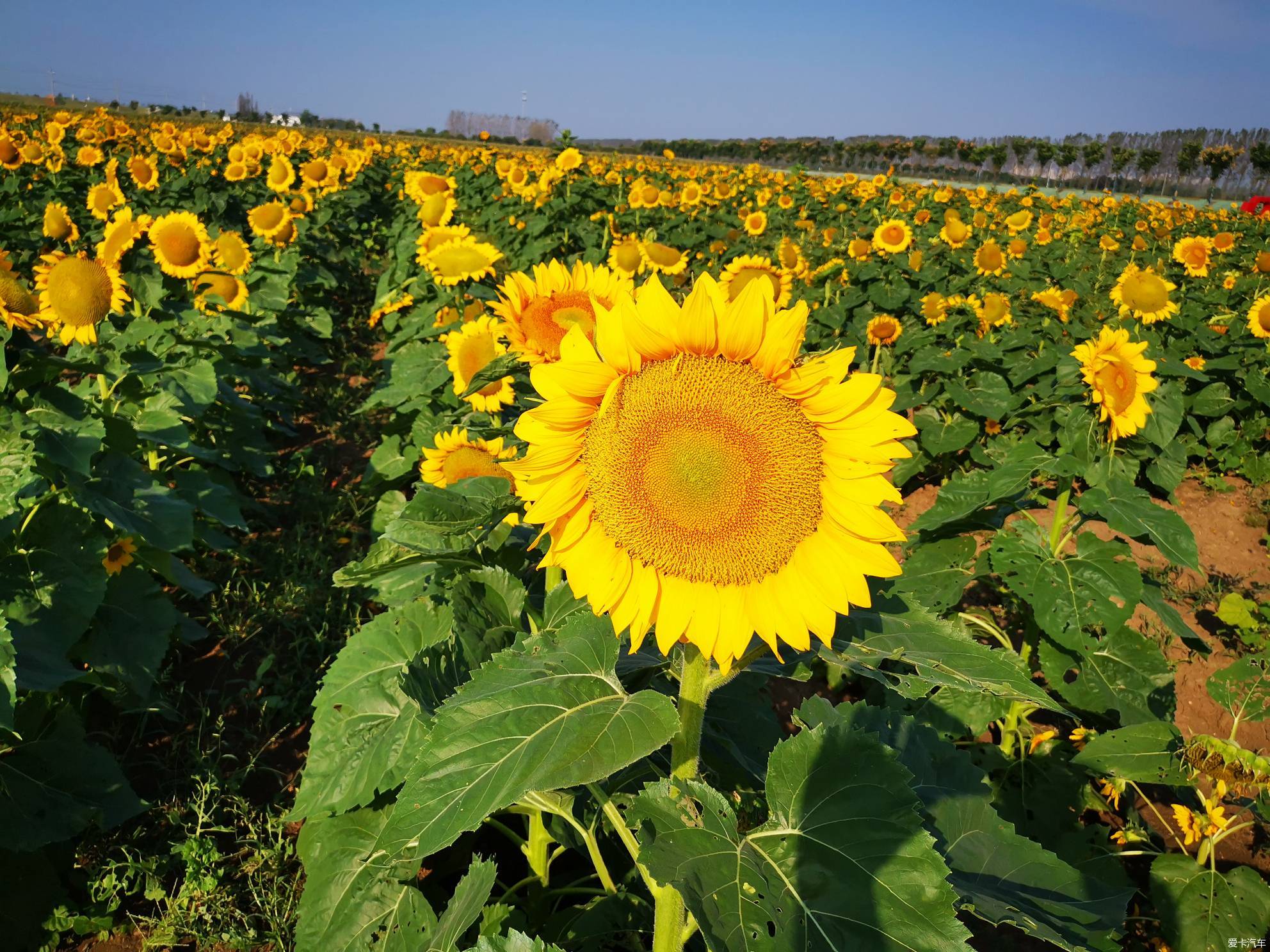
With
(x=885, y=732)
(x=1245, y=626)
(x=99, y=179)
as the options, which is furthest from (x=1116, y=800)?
(x=99, y=179)

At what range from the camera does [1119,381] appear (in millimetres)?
3320

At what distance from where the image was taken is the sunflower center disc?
1269 mm

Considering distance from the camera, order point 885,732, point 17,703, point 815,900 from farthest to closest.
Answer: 1. point 17,703
2. point 885,732
3. point 815,900

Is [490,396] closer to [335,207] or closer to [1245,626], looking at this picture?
[1245,626]

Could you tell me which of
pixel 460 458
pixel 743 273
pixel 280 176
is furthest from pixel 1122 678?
pixel 280 176

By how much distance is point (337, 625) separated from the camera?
441cm

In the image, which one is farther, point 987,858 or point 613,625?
point 987,858

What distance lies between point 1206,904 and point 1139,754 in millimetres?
462

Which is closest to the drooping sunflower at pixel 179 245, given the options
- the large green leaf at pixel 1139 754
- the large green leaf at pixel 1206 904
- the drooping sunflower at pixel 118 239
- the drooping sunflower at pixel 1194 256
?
the drooping sunflower at pixel 118 239

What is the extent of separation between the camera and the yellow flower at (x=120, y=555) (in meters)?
3.61

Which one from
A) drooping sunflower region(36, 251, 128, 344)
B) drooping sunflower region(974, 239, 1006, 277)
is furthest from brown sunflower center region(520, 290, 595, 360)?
drooping sunflower region(974, 239, 1006, 277)

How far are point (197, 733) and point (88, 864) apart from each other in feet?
2.50

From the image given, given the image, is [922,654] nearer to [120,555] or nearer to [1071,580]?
[1071,580]

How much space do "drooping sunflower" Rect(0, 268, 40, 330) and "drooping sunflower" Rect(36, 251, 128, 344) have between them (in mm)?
634
